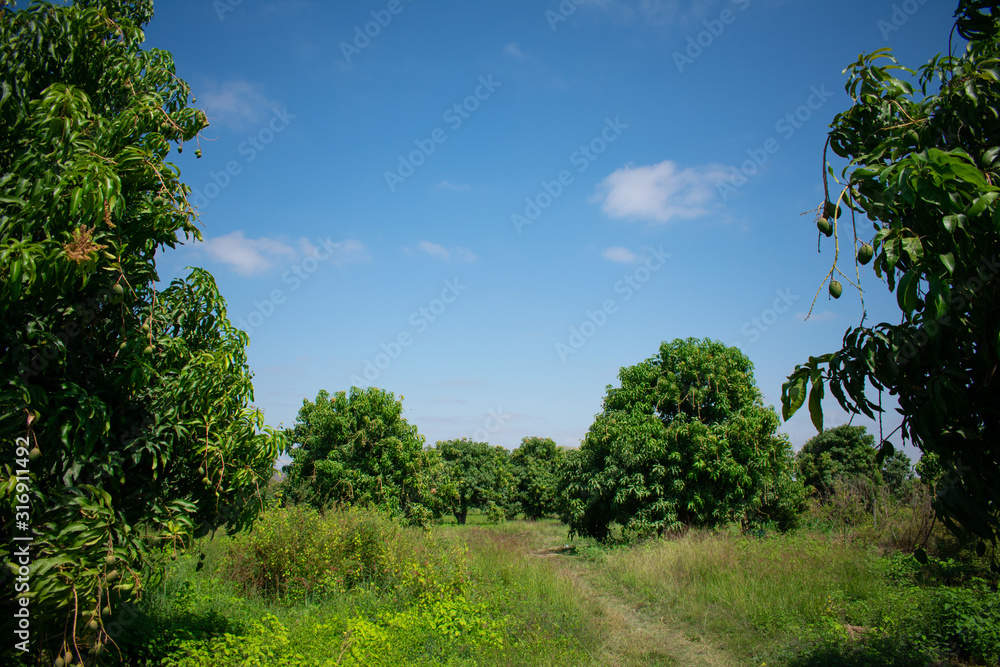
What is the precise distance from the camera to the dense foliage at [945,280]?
2.24 meters

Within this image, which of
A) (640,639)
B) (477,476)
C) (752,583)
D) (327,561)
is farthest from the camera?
(477,476)

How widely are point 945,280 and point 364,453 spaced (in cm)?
1630

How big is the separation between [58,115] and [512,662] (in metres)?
6.91

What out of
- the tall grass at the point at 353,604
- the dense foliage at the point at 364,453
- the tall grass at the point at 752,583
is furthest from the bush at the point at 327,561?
the dense foliage at the point at 364,453

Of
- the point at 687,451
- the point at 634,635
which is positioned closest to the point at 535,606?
the point at 634,635

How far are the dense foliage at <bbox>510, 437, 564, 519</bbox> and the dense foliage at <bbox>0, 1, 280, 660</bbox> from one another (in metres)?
36.7

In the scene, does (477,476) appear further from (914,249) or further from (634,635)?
(914,249)

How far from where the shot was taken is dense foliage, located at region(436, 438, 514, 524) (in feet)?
125

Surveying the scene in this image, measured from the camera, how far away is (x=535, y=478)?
139ft

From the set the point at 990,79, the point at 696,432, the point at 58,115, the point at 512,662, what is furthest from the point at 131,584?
the point at 696,432

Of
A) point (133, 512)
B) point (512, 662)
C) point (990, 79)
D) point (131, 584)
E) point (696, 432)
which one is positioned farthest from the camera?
point (696, 432)

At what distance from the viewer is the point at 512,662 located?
616 cm

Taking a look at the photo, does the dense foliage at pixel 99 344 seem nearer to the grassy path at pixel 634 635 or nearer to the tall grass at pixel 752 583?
the grassy path at pixel 634 635

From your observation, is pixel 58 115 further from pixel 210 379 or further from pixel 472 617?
pixel 472 617
